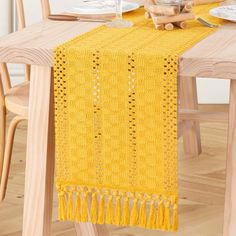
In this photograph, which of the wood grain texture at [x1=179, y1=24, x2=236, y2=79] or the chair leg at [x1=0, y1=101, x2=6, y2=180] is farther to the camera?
the chair leg at [x1=0, y1=101, x2=6, y2=180]

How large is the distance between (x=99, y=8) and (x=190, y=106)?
956 mm

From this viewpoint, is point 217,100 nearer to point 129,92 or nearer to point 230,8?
→ point 230,8

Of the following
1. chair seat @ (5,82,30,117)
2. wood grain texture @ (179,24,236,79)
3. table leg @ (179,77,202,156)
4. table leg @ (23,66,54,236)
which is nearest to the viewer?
wood grain texture @ (179,24,236,79)

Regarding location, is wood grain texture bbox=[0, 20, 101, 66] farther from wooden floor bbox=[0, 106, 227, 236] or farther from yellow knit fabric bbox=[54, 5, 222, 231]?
wooden floor bbox=[0, 106, 227, 236]

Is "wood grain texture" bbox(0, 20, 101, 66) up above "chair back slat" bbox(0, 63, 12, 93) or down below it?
above

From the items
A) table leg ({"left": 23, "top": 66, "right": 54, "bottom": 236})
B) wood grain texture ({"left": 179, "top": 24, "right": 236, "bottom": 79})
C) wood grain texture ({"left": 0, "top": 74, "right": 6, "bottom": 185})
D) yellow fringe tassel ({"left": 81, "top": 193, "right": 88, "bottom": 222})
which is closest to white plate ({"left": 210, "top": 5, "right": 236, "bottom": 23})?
wood grain texture ({"left": 179, "top": 24, "right": 236, "bottom": 79})

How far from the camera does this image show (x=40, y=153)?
1.87m

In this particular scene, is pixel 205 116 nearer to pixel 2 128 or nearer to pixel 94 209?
pixel 2 128

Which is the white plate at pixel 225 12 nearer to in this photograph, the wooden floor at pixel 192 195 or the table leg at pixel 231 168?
the table leg at pixel 231 168

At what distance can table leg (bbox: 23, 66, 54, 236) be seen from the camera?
1.85 metres

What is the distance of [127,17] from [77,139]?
1.80 feet

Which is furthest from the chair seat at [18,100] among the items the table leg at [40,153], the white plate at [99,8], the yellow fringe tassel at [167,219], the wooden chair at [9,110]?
the yellow fringe tassel at [167,219]

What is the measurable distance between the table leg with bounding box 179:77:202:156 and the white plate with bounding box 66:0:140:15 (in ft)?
2.36

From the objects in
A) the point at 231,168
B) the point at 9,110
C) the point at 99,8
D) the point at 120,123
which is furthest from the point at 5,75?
the point at 231,168
